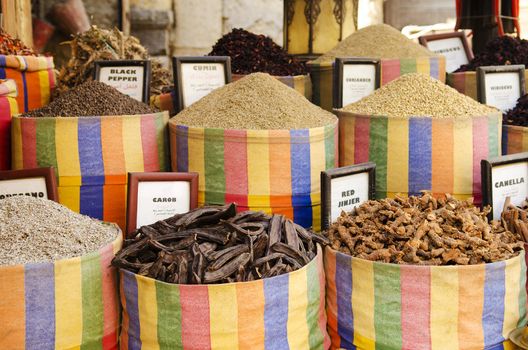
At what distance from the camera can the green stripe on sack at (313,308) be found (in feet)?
5.32

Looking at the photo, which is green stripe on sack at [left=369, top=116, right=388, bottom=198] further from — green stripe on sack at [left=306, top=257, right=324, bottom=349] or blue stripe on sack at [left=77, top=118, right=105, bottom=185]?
blue stripe on sack at [left=77, top=118, right=105, bottom=185]

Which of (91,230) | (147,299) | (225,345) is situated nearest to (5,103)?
(91,230)

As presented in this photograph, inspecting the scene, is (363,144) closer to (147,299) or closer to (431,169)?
(431,169)

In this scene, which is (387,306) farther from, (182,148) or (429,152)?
(182,148)

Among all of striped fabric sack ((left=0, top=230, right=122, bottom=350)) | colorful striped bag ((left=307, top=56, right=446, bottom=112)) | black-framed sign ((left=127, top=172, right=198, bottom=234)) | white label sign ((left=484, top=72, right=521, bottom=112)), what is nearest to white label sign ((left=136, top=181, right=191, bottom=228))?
black-framed sign ((left=127, top=172, right=198, bottom=234))

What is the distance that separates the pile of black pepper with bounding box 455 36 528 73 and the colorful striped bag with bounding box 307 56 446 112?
26cm

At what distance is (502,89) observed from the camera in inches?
99.0

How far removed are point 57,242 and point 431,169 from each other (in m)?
1.03

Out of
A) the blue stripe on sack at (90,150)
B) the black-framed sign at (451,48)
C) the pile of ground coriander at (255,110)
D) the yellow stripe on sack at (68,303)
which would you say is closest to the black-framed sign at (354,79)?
the pile of ground coriander at (255,110)

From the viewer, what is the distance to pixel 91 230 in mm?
1699

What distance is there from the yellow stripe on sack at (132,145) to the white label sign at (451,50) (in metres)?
1.43

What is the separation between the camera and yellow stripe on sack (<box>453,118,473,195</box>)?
2.05 m

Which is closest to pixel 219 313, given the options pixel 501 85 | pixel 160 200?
pixel 160 200

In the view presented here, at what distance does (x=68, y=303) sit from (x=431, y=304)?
772mm
